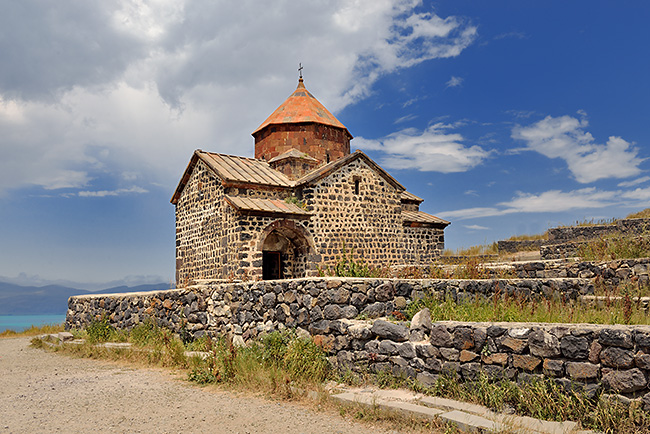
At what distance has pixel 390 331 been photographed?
6172 mm

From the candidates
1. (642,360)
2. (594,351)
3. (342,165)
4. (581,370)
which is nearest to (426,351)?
(581,370)

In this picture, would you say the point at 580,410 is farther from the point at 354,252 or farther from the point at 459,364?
the point at 354,252

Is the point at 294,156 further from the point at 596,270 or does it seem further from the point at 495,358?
the point at 495,358

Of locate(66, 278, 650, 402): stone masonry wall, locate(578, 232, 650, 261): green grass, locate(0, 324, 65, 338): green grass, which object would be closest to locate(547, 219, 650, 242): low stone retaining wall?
locate(578, 232, 650, 261): green grass

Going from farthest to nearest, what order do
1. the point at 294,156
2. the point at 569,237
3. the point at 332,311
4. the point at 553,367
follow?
the point at 569,237
the point at 294,156
the point at 332,311
the point at 553,367

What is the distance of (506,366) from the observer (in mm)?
5145

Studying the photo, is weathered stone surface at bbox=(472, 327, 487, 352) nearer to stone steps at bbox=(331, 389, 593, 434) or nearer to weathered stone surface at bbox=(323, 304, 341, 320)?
stone steps at bbox=(331, 389, 593, 434)

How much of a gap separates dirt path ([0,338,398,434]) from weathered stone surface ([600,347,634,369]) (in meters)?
2.45

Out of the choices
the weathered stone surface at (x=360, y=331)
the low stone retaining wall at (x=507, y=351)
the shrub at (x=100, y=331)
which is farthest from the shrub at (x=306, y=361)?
the shrub at (x=100, y=331)

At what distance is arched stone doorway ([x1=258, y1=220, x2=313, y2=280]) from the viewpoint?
16.2 metres

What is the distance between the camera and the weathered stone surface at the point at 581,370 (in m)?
4.55

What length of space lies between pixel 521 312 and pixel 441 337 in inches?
62.6

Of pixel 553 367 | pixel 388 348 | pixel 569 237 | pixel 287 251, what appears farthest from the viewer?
pixel 569 237

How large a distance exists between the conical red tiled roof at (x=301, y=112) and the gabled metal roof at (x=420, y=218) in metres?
4.64
